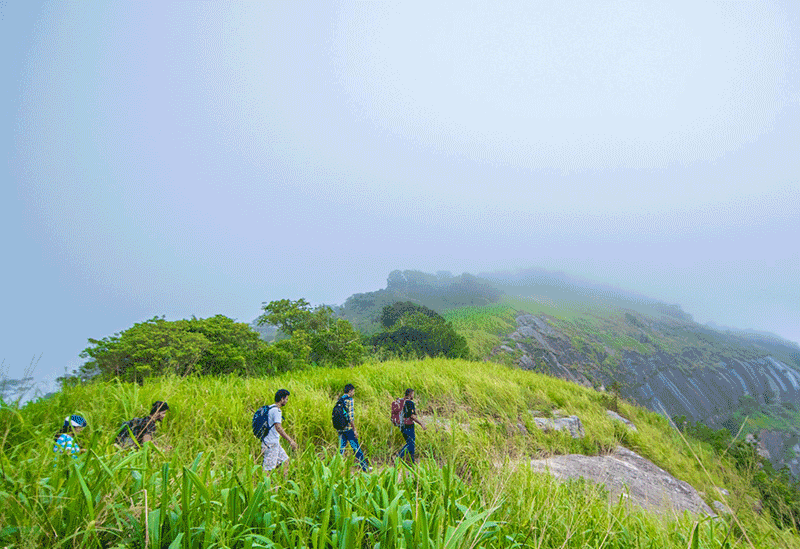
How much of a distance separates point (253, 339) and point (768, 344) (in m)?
173

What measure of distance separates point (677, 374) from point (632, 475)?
70.7 meters

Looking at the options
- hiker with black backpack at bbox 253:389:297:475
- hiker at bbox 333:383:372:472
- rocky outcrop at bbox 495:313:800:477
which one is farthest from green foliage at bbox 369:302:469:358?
hiker with black backpack at bbox 253:389:297:475

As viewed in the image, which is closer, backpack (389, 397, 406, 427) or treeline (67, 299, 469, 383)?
backpack (389, 397, 406, 427)

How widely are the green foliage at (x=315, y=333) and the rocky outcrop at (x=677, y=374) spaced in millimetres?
18016

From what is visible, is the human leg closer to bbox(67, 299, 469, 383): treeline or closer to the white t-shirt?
the white t-shirt

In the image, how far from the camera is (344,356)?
1489cm

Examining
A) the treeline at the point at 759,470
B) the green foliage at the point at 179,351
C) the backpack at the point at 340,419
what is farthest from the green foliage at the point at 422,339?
the backpack at the point at 340,419

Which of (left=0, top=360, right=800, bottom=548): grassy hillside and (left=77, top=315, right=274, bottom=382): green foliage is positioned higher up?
(left=0, top=360, right=800, bottom=548): grassy hillside

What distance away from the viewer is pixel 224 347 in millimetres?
11742

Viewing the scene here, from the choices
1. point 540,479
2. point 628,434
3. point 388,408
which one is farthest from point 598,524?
point 628,434

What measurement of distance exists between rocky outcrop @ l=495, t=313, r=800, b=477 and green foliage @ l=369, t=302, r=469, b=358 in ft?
26.5

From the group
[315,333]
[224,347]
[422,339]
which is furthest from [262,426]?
[422,339]

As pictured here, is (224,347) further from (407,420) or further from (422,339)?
(422,339)

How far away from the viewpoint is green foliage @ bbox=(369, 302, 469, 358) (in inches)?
869
